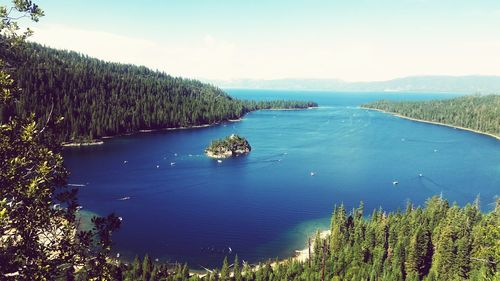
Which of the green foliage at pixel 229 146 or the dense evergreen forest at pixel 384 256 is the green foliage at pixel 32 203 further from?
the green foliage at pixel 229 146

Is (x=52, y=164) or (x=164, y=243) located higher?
(x=52, y=164)

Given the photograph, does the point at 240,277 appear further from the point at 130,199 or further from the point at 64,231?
the point at 130,199

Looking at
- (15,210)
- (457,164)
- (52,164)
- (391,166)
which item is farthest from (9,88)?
(457,164)

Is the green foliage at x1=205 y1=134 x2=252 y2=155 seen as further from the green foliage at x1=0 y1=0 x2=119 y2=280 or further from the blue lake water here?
the green foliage at x1=0 y1=0 x2=119 y2=280

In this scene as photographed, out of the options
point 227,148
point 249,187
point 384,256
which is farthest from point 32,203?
point 227,148

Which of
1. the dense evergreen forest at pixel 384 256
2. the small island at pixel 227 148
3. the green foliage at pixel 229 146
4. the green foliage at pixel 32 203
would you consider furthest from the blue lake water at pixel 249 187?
the green foliage at pixel 32 203

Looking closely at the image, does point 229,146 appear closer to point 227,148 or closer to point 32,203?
point 227,148
